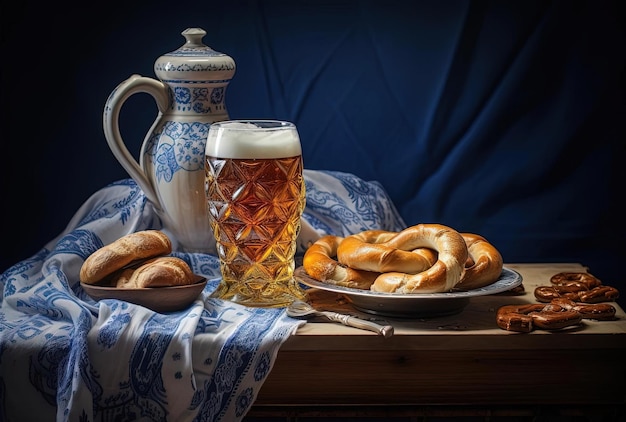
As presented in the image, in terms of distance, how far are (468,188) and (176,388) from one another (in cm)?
103

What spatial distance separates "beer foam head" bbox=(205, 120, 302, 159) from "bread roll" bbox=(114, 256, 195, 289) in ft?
0.56

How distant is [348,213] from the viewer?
1804mm

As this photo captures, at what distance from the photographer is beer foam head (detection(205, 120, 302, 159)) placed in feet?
4.45

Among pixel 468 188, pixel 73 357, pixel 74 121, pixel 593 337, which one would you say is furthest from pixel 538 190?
pixel 73 357

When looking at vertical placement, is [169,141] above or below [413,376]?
above

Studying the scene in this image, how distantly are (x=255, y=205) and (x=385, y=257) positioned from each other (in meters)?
0.21

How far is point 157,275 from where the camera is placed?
4.39 feet

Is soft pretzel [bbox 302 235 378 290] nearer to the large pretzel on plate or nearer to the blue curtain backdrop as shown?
the large pretzel on plate

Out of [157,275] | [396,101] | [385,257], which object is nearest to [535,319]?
[385,257]

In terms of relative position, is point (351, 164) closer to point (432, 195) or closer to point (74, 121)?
point (432, 195)

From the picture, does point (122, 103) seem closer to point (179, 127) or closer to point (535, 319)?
point (179, 127)

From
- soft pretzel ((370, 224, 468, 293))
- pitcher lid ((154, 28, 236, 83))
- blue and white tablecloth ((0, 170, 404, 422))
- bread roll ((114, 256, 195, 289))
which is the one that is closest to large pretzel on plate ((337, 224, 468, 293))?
soft pretzel ((370, 224, 468, 293))

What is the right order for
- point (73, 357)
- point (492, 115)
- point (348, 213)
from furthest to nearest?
1. point (492, 115)
2. point (348, 213)
3. point (73, 357)

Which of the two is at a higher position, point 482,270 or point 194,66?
point 194,66
